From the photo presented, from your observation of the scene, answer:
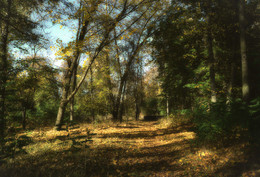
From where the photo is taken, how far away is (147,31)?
14.4 meters

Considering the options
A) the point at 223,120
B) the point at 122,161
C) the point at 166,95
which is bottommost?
the point at 122,161

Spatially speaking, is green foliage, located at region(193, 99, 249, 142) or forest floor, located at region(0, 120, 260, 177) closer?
forest floor, located at region(0, 120, 260, 177)

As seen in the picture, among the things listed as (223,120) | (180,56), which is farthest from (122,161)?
(180,56)

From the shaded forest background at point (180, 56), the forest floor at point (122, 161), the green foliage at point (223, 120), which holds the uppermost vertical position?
the shaded forest background at point (180, 56)

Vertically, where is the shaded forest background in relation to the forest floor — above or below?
above

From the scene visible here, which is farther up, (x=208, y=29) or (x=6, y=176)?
(x=208, y=29)

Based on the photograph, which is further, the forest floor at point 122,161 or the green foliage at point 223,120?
the green foliage at point 223,120

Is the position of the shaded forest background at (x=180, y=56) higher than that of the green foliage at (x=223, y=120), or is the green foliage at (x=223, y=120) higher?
the shaded forest background at (x=180, y=56)

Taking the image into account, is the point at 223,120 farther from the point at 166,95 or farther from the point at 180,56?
the point at 166,95

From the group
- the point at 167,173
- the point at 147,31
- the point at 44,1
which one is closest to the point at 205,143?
the point at 167,173

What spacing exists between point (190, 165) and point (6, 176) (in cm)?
484

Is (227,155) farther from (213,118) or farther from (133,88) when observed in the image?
(133,88)

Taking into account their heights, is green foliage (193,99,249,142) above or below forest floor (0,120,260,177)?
above

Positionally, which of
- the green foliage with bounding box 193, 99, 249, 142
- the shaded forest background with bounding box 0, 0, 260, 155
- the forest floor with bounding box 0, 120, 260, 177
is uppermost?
the shaded forest background with bounding box 0, 0, 260, 155
